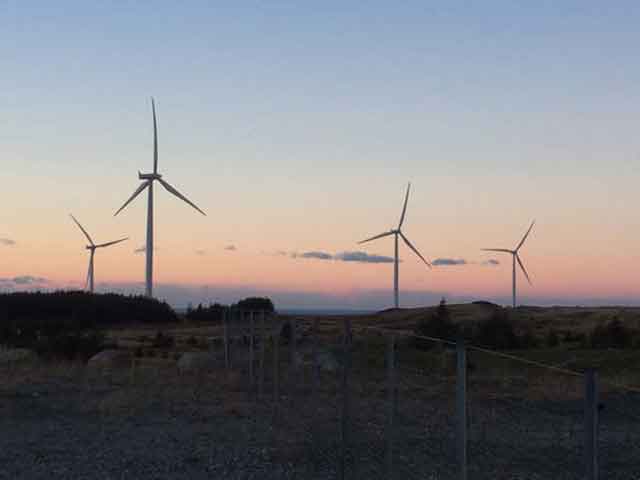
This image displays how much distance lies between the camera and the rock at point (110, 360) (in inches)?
1479

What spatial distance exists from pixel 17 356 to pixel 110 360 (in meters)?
4.05

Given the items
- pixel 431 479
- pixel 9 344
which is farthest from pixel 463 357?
pixel 9 344

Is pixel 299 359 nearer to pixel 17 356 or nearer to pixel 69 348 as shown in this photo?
pixel 17 356

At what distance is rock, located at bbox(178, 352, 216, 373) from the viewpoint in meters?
35.0

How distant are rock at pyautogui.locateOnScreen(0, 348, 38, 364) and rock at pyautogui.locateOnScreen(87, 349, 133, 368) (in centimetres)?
232

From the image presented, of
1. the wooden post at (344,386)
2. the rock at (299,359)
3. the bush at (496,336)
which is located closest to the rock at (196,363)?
the rock at (299,359)

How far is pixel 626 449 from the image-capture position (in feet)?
61.8

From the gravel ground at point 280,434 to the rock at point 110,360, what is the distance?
763cm

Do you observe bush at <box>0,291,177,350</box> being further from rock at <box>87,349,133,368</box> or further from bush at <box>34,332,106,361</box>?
rock at <box>87,349,133,368</box>

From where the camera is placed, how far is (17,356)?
39.8m

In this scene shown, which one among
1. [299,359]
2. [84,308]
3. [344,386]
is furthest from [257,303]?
[344,386]

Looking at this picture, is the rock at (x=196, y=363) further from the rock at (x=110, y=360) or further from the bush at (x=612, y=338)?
the bush at (x=612, y=338)

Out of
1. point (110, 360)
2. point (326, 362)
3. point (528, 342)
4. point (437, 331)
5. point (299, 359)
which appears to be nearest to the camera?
point (326, 362)

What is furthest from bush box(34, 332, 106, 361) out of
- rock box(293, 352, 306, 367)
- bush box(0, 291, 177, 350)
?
bush box(0, 291, 177, 350)
